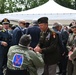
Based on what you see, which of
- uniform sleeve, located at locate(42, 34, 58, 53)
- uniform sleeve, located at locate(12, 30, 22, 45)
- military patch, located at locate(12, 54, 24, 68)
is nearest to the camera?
military patch, located at locate(12, 54, 24, 68)

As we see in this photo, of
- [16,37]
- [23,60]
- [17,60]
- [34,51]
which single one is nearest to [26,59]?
[23,60]

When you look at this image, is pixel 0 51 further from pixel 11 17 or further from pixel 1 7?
pixel 1 7

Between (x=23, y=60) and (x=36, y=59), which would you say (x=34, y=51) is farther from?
(x=23, y=60)

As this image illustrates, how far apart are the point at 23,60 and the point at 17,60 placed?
110 mm

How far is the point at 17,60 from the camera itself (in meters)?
5.03

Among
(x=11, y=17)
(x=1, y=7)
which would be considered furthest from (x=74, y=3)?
(x=11, y=17)

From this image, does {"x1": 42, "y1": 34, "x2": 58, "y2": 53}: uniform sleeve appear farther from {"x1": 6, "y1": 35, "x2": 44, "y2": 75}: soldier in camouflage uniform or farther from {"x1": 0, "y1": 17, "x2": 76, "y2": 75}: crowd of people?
{"x1": 6, "y1": 35, "x2": 44, "y2": 75}: soldier in camouflage uniform

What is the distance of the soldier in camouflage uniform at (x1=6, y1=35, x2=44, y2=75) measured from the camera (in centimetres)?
501

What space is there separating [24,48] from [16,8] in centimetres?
4609

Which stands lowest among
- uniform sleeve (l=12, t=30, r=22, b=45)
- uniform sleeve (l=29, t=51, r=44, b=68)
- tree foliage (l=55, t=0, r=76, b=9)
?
tree foliage (l=55, t=0, r=76, b=9)

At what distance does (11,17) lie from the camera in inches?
603

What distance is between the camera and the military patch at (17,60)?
4996mm

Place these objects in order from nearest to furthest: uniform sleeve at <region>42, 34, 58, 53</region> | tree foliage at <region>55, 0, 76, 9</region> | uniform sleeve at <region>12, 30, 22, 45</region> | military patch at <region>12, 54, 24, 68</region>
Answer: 1. military patch at <region>12, 54, 24, 68</region>
2. uniform sleeve at <region>42, 34, 58, 53</region>
3. uniform sleeve at <region>12, 30, 22, 45</region>
4. tree foliage at <region>55, 0, 76, 9</region>

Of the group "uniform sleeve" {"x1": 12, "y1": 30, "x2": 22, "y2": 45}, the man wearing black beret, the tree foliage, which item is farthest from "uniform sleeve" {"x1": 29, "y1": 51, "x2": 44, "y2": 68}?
the tree foliage
